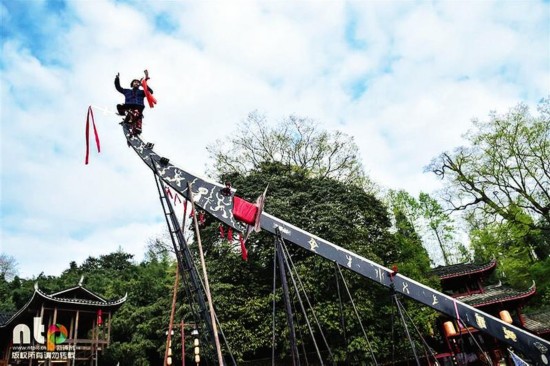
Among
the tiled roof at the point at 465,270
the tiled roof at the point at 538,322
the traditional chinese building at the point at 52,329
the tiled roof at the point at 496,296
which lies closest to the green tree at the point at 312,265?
the tiled roof at the point at 465,270

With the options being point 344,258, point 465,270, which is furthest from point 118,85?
point 465,270

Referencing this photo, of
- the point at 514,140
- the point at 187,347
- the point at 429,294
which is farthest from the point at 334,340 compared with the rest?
the point at 514,140

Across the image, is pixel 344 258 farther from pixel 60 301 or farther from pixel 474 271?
pixel 474 271

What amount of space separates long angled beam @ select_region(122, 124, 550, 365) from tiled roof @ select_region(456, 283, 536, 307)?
13808 millimetres

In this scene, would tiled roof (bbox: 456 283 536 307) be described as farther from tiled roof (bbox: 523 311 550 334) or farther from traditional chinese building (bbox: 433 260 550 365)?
tiled roof (bbox: 523 311 550 334)

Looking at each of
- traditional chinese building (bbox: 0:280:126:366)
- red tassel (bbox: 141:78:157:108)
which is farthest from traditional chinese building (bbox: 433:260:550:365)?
traditional chinese building (bbox: 0:280:126:366)

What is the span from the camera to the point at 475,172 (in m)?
21.4

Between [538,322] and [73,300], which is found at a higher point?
[73,300]

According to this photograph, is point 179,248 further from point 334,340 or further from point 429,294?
point 334,340

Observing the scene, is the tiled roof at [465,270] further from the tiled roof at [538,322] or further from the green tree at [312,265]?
the tiled roof at [538,322]

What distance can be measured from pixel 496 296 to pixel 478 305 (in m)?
1.25

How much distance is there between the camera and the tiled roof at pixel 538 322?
1751 cm

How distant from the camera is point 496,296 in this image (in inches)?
729

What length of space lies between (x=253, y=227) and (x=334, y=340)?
12.7 metres
